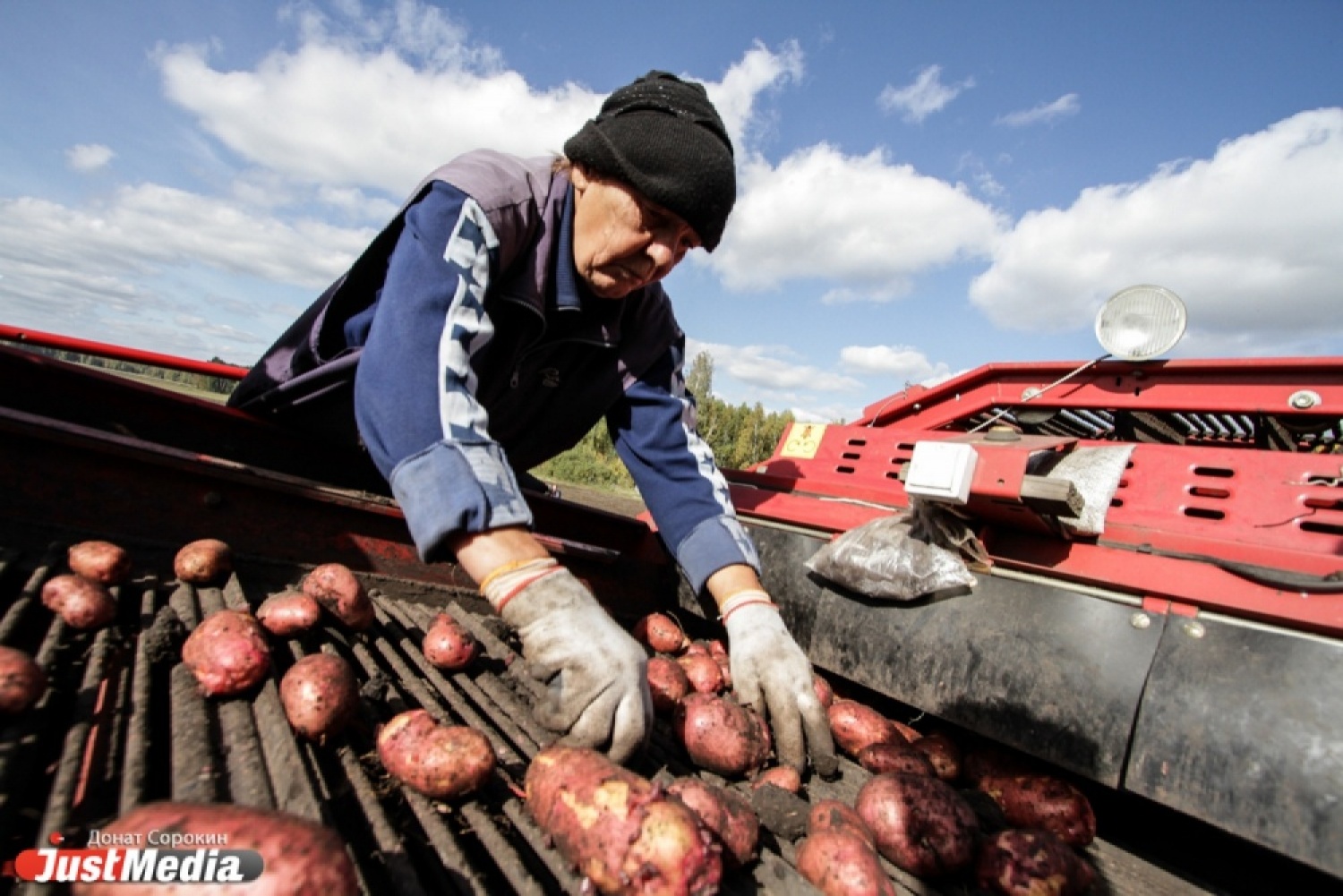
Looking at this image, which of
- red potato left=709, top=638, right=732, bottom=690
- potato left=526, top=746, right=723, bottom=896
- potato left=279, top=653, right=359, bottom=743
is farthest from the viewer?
red potato left=709, top=638, right=732, bottom=690

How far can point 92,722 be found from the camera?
3.93 ft

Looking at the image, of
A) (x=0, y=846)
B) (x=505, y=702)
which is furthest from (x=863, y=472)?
(x=0, y=846)

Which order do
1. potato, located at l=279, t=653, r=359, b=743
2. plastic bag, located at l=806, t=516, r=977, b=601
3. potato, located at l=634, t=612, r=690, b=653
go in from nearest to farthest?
1. potato, located at l=279, t=653, r=359, b=743
2. plastic bag, located at l=806, t=516, r=977, b=601
3. potato, located at l=634, t=612, r=690, b=653

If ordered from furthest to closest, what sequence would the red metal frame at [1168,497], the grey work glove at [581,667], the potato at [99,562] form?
the potato at [99,562] → the red metal frame at [1168,497] → the grey work glove at [581,667]

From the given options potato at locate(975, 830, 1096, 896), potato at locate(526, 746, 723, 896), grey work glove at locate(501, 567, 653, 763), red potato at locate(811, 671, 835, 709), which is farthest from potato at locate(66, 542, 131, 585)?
potato at locate(975, 830, 1096, 896)

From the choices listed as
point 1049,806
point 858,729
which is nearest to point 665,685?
point 858,729

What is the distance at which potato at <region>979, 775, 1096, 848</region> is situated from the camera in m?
1.64

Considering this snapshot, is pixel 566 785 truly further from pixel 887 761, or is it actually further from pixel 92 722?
Result: pixel 887 761

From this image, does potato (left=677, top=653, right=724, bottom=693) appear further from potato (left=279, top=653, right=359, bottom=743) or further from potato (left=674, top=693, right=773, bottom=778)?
potato (left=279, top=653, right=359, bottom=743)

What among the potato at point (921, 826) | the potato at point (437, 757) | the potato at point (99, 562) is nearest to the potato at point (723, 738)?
the potato at point (921, 826)

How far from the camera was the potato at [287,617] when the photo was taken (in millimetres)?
1717

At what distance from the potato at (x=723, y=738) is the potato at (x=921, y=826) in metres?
0.29

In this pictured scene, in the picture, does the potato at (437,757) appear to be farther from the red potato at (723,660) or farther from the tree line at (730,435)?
the tree line at (730,435)

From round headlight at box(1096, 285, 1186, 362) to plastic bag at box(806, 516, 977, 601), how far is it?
4.42 feet
